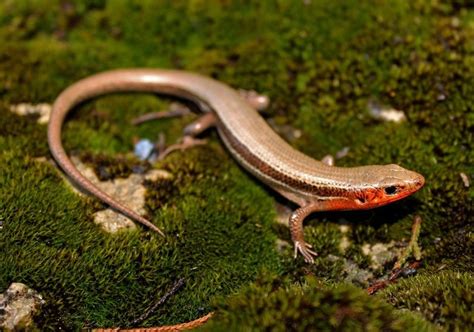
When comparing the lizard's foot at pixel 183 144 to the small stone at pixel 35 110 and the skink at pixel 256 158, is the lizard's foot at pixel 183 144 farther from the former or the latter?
the small stone at pixel 35 110

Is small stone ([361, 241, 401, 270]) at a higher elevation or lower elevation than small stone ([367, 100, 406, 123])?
lower

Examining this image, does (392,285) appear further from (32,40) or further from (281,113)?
(32,40)

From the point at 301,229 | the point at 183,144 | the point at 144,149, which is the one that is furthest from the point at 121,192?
the point at 301,229

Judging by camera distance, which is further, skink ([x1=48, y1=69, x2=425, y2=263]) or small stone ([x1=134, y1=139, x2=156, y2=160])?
small stone ([x1=134, y1=139, x2=156, y2=160])

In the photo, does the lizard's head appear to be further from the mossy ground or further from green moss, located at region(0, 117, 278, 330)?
green moss, located at region(0, 117, 278, 330)

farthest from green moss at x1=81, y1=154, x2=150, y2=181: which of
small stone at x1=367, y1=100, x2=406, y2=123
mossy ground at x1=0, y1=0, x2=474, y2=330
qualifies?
small stone at x1=367, y1=100, x2=406, y2=123

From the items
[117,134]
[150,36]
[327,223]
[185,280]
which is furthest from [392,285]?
[150,36]

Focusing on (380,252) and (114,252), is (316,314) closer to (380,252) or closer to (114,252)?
(380,252)
